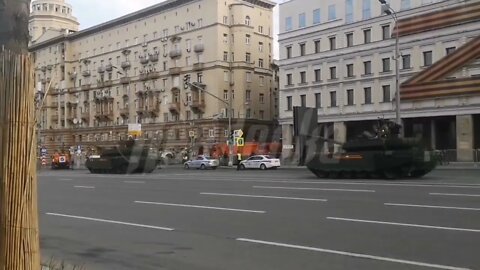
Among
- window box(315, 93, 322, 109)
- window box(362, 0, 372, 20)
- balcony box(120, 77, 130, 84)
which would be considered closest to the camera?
window box(362, 0, 372, 20)

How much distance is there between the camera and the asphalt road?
772 cm

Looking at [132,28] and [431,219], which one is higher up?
[132,28]

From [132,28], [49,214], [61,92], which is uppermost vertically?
[132,28]

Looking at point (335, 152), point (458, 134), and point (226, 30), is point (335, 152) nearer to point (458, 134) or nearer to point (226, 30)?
point (458, 134)

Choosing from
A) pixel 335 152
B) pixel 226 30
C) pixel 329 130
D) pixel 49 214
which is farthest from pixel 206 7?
pixel 49 214

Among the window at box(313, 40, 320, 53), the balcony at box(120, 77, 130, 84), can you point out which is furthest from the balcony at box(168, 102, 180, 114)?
the window at box(313, 40, 320, 53)

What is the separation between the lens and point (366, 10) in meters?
57.4

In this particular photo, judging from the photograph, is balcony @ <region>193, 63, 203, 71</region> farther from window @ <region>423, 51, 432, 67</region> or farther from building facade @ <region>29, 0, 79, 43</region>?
building facade @ <region>29, 0, 79, 43</region>

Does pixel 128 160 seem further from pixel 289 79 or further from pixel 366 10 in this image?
pixel 366 10

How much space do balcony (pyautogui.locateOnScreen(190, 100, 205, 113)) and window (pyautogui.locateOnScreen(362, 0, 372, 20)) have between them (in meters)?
26.6

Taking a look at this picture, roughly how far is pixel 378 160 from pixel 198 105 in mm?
51100

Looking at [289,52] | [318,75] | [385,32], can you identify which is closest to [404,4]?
[385,32]

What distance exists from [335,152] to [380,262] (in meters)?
22.1

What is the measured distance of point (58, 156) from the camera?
218 ft
